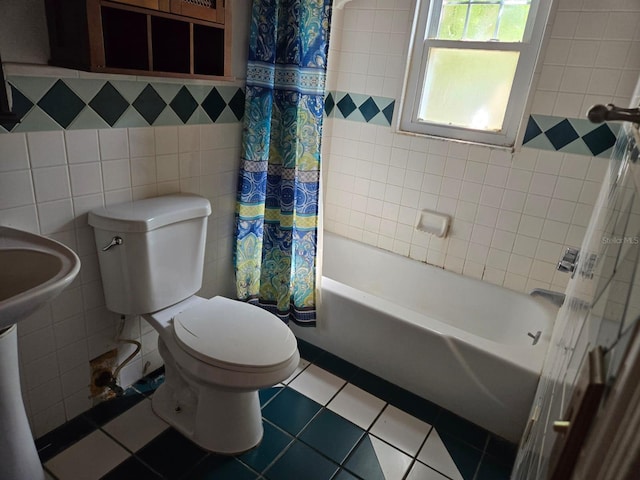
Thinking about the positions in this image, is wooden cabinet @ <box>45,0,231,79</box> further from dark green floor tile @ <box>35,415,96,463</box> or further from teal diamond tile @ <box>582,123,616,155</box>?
teal diamond tile @ <box>582,123,616,155</box>

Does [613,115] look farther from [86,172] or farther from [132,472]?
[132,472]

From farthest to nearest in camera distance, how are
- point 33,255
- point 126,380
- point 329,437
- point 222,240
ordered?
point 222,240 → point 126,380 → point 329,437 → point 33,255

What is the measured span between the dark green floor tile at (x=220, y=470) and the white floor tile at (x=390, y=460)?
468 mm

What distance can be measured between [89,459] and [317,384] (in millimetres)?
925

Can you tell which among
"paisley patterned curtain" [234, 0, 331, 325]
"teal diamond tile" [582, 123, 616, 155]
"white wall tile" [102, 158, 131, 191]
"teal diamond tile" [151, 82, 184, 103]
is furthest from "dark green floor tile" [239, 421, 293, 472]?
"teal diamond tile" [582, 123, 616, 155]

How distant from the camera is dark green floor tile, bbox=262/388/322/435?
1.69m

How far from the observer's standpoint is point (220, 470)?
1.47 metres

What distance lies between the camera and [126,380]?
177 centimetres

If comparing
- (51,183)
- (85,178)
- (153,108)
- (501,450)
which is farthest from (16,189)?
(501,450)

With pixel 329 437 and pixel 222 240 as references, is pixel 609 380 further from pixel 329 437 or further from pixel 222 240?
pixel 222 240

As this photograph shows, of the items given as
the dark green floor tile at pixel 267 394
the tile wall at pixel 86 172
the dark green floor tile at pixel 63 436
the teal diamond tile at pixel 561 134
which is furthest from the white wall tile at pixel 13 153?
the teal diamond tile at pixel 561 134

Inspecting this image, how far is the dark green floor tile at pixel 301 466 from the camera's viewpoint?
4.85 feet

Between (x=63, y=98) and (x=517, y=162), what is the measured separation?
6.11 feet

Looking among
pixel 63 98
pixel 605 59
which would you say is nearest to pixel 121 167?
pixel 63 98
